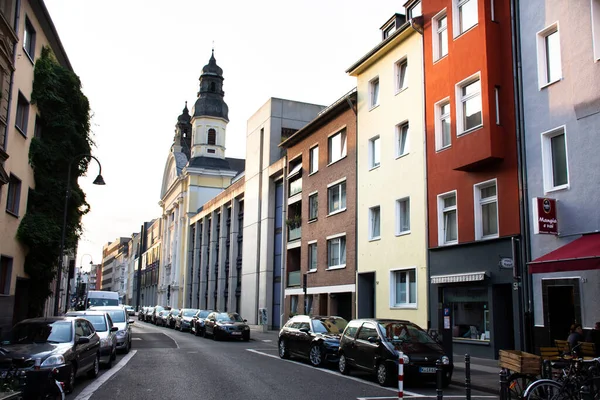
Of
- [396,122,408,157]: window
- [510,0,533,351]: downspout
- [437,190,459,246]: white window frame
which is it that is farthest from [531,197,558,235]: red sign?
[396,122,408,157]: window

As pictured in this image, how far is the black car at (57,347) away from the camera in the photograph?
37.4 feet

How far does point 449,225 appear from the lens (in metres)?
20.7

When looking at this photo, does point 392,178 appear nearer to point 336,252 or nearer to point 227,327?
point 336,252

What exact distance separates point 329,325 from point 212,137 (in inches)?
2392

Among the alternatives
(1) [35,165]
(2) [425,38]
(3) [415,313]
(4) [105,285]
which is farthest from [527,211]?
(4) [105,285]

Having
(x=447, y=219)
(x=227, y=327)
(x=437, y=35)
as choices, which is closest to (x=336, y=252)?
(x=227, y=327)

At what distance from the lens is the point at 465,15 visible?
66.1 ft

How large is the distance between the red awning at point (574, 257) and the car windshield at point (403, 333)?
3.08m

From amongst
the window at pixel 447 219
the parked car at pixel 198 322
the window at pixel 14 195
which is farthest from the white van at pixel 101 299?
the window at pixel 447 219

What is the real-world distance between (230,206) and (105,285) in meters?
147

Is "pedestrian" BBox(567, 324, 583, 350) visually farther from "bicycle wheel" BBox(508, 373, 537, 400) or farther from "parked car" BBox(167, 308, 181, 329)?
"parked car" BBox(167, 308, 181, 329)

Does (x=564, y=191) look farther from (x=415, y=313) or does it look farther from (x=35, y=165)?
(x=35, y=165)

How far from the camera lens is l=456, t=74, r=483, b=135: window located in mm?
18938

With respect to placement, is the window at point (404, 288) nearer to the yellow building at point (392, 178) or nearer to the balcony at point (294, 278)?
the yellow building at point (392, 178)
